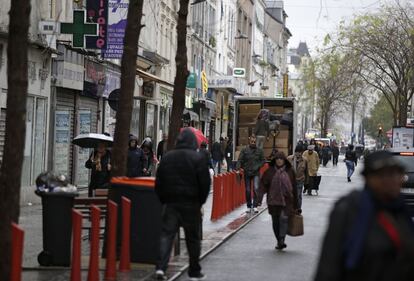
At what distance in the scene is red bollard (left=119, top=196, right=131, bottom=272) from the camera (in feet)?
37.8

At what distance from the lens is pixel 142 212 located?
1205cm

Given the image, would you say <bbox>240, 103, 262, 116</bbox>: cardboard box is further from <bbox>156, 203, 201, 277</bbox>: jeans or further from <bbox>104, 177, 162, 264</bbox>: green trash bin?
<bbox>156, 203, 201, 277</bbox>: jeans

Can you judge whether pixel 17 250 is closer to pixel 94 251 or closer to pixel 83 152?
pixel 94 251

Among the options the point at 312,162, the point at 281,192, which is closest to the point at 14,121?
the point at 281,192

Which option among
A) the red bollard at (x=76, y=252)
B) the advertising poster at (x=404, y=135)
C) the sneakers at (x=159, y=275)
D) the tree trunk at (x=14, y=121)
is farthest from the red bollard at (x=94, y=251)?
the advertising poster at (x=404, y=135)

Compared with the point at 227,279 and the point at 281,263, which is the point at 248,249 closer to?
the point at 281,263

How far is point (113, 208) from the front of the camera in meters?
10.9

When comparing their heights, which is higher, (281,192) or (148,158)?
(148,158)

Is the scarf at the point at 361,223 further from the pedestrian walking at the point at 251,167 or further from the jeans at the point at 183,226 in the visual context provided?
the pedestrian walking at the point at 251,167

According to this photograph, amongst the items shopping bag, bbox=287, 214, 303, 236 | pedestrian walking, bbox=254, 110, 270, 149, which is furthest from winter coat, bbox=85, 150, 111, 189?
pedestrian walking, bbox=254, 110, 270, 149

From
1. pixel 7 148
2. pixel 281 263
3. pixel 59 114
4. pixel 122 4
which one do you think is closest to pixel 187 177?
pixel 7 148

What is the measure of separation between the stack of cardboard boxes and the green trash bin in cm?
2203

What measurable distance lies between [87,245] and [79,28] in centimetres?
1089

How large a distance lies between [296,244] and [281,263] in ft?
9.43
